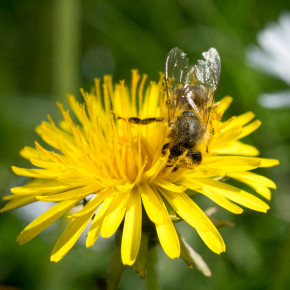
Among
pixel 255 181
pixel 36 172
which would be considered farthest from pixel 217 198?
pixel 36 172

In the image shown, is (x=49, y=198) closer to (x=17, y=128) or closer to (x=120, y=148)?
(x=120, y=148)

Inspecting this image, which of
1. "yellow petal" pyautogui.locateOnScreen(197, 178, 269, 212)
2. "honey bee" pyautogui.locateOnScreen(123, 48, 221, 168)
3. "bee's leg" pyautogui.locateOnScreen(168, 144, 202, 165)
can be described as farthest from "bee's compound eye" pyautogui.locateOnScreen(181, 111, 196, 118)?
"yellow petal" pyautogui.locateOnScreen(197, 178, 269, 212)

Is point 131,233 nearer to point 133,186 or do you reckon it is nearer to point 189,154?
point 133,186

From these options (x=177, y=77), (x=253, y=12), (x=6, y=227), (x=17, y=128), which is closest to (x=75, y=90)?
(x=17, y=128)

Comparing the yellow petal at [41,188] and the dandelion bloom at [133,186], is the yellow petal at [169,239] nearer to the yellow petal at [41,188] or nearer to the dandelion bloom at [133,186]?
the dandelion bloom at [133,186]

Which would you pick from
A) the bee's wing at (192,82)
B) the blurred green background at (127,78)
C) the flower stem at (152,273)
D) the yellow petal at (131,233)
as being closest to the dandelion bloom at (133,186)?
the yellow petal at (131,233)
